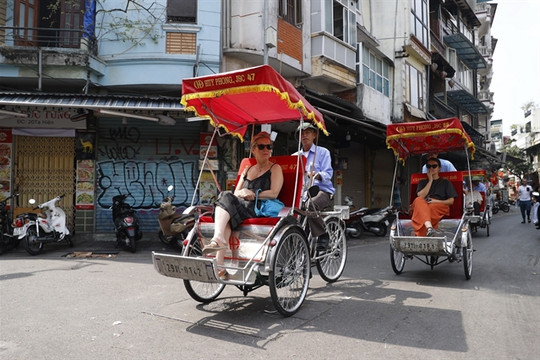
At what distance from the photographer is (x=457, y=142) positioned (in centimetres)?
702

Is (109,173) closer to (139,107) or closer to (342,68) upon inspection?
(139,107)

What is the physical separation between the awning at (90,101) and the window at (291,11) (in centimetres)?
511

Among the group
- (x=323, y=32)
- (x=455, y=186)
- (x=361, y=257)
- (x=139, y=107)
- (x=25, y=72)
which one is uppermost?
(x=323, y=32)

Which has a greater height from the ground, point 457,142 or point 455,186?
point 457,142

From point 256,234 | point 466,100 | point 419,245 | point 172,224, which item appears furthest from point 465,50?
point 256,234

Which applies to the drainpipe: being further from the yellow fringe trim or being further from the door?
the yellow fringe trim

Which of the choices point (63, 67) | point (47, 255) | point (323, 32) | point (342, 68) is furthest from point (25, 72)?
point (342, 68)

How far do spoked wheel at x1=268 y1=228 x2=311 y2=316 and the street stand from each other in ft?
0.51

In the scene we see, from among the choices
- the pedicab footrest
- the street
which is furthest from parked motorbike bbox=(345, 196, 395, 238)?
the pedicab footrest

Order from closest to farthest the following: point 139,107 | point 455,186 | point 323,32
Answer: point 455,186, point 139,107, point 323,32

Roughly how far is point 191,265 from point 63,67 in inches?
354


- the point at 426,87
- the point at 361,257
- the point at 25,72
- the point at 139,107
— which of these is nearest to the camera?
the point at 361,257

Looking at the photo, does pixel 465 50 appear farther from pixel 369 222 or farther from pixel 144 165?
pixel 144 165

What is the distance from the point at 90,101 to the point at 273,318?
7.41 metres
